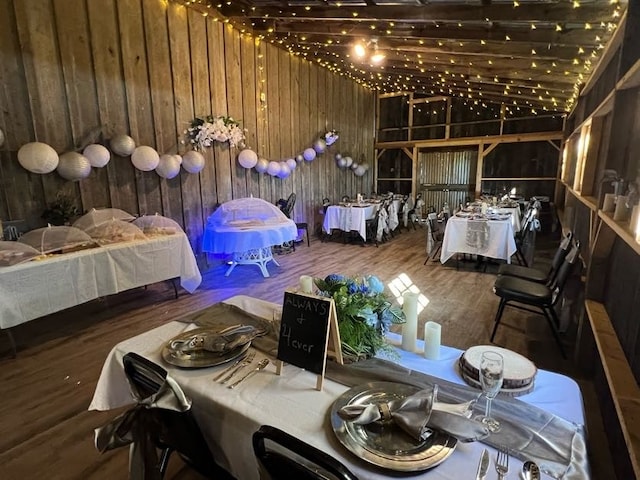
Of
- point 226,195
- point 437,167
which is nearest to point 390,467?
point 226,195

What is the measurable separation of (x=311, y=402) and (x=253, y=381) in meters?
0.24

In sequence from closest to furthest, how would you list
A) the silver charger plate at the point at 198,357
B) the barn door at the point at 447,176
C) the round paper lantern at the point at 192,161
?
the silver charger plate at the point at 198,357 < the round paper lantern at the point at 192,161 < the barn door at the point at 447,176

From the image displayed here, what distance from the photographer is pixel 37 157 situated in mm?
3355

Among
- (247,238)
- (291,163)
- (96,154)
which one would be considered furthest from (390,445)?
(291,163)

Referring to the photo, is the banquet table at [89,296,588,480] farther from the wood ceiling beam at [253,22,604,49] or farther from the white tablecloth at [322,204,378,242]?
the white tablecloth at [322,204,378,242]

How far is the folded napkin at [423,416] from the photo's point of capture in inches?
34.9

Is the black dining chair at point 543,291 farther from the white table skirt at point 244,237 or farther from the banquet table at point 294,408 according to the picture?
the white table skirt at point 244,237

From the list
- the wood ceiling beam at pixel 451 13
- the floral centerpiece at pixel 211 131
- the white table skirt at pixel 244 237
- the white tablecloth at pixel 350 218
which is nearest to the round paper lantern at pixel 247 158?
the floral centerpiece at pixel 211 131

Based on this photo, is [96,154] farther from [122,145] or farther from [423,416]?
[423,416]

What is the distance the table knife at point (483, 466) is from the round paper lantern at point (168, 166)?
4.69m

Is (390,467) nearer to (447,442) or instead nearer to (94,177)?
(447,442)

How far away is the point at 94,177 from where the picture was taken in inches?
159

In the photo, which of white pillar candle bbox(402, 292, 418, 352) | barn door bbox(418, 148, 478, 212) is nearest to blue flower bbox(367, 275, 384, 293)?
white pillar candle bbox(402, 292, 418, 352)

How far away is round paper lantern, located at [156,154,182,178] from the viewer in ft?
14.9
